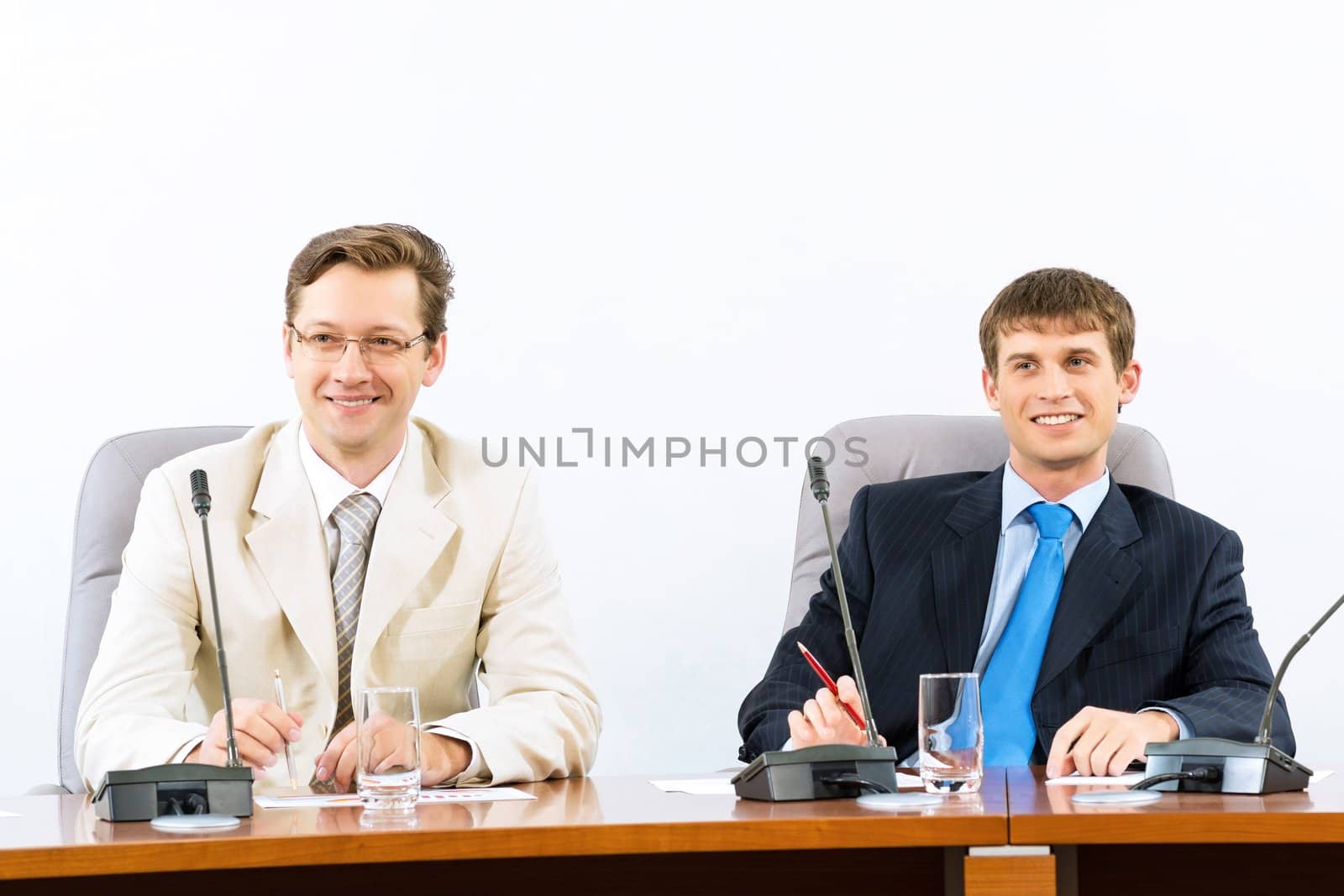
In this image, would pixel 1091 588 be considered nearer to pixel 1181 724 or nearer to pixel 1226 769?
pixel 1181 724

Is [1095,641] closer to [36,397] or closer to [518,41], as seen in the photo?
[518,41]

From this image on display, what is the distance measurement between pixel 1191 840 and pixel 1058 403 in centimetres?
108

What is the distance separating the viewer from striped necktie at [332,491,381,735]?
6.88 feet

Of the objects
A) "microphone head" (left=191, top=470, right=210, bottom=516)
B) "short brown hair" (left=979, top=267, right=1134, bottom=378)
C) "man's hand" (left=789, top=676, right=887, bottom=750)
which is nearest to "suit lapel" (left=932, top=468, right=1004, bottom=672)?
"short brown hair" (left=979, top=267, right=1134, bottom=378)

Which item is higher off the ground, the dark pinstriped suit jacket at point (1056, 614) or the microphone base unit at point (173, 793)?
the dark pinstriped suit jacket at point (1056, 614)

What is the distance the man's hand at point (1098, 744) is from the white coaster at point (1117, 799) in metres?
0.24

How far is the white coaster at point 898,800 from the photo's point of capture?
4.49 feet

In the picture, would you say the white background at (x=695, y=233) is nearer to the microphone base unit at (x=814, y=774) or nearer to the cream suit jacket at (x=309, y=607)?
the cream suit jacket at (x=309, y=607)

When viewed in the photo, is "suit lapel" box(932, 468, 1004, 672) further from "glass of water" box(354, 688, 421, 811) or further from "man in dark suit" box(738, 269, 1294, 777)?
"glass of water" box(354, 688, 421, 811)

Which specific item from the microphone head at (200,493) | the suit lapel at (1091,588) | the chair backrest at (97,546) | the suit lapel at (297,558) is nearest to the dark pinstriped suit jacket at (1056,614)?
the suit lapel at (1091,588)

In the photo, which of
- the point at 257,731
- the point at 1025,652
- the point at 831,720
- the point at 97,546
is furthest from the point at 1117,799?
the point at 97,546

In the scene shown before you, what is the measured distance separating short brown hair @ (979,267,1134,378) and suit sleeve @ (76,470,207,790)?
128 cm

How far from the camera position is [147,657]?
199 cm

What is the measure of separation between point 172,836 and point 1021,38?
2742 mm
